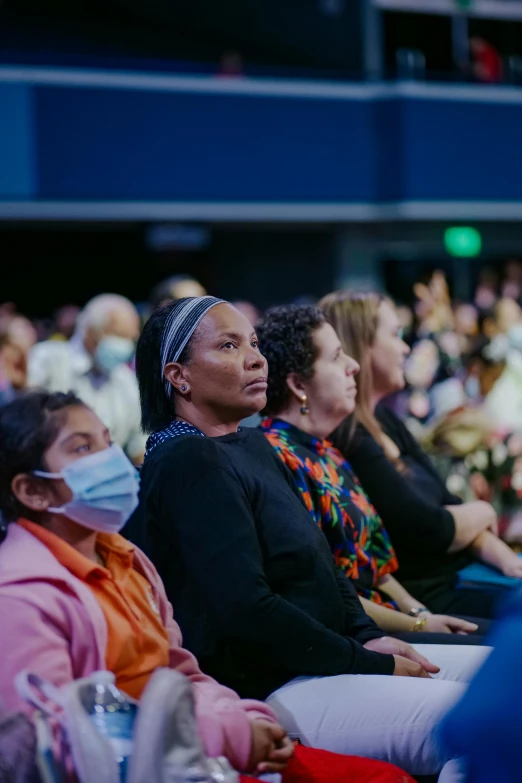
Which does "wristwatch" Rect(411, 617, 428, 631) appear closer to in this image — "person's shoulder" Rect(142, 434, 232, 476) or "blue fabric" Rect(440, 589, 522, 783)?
"person's shoulder" Rect(142, 434, 232, 476)

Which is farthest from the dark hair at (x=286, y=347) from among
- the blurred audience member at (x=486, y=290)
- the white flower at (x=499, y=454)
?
the blurred audience member at (x=486, y=290)

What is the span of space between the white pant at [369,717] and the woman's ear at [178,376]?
0.74 m

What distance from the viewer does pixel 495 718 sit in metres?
1.45

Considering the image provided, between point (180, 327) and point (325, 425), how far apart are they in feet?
2.08

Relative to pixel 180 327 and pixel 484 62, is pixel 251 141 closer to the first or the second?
pixel 484 62

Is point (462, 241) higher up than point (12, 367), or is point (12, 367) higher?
point (462, 241)

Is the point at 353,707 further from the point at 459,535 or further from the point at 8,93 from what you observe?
the point at 8,93

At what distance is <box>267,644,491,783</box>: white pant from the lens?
2.49 m

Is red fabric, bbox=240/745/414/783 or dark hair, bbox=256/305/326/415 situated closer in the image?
red fabric, bbox=240/745/414/783

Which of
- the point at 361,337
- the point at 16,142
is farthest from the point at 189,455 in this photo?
the point at 16,142

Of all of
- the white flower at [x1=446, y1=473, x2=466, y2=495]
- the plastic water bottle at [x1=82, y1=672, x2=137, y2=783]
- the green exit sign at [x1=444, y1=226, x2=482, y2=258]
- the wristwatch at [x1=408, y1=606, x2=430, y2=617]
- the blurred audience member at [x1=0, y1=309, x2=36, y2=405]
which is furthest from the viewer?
the green exit sign at [x1=444, y1=226, x2=482, y2=258]

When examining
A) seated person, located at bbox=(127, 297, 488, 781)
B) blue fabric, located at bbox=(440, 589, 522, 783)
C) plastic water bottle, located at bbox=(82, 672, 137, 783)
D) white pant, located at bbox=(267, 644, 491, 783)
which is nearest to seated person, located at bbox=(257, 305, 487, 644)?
seated person, located at bbox=(127, 297, 488, 781)

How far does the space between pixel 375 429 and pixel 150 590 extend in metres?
1.45

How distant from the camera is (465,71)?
1327 cm
